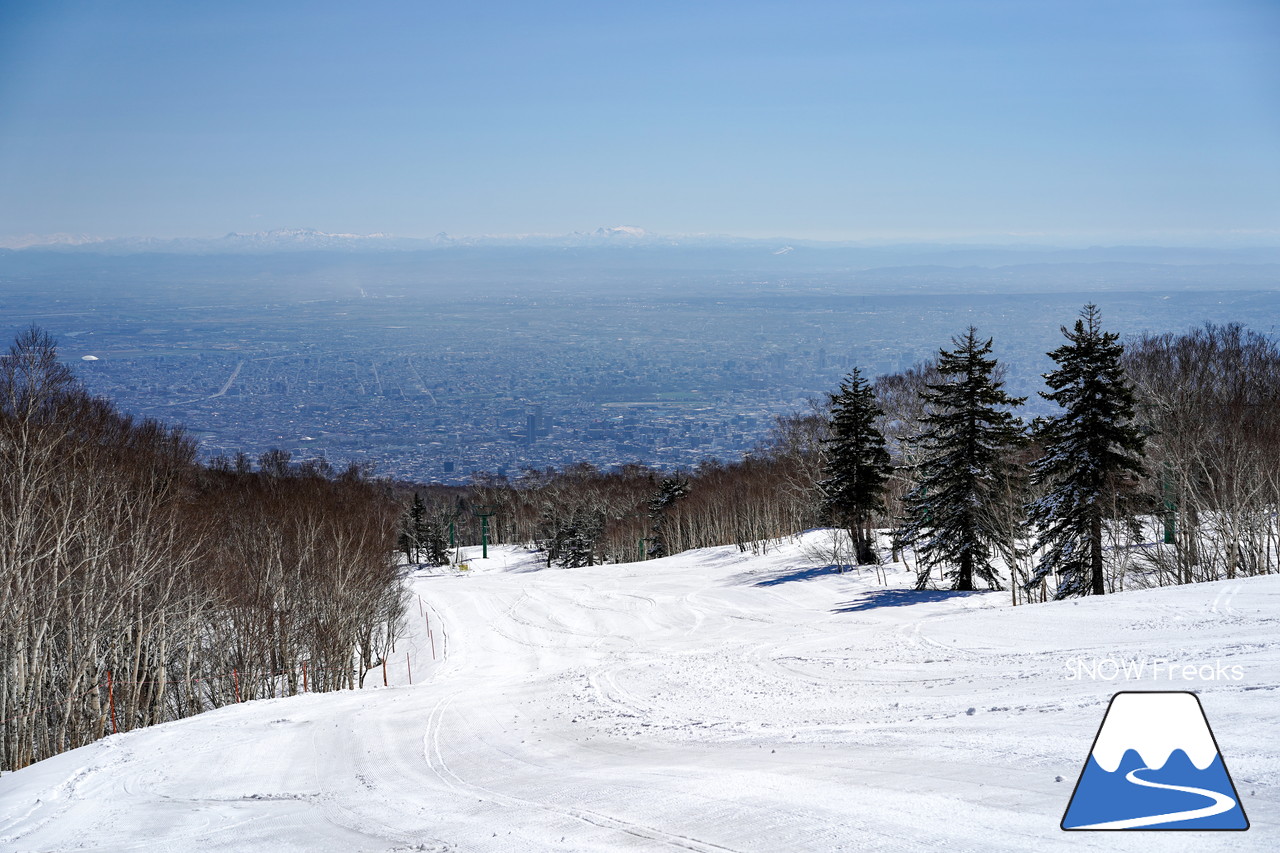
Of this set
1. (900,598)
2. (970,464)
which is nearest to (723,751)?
(900,598)

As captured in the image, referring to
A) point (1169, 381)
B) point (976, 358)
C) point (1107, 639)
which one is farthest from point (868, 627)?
point (1169, 381)

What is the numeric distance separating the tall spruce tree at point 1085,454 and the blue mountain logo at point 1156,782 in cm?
2278

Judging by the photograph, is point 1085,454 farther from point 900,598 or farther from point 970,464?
point 900,598

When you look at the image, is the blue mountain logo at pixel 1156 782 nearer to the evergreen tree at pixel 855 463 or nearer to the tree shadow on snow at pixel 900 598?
the tree shadow on snow at pixel 900 598

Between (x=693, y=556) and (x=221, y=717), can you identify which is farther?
(x=693, y=556)

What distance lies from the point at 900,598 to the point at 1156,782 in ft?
92.0

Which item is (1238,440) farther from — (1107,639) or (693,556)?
(693,556)

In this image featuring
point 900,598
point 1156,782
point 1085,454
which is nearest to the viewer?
point 1156,782

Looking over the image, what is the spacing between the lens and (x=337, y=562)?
33.0m

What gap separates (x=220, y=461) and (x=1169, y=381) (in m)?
64.3

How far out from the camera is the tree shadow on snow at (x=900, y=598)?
33781 millimetres

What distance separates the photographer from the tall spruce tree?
2967 cm

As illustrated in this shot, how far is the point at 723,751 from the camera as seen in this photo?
13914mm

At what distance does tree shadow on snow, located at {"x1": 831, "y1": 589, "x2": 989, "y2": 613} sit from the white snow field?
743 centimetres
